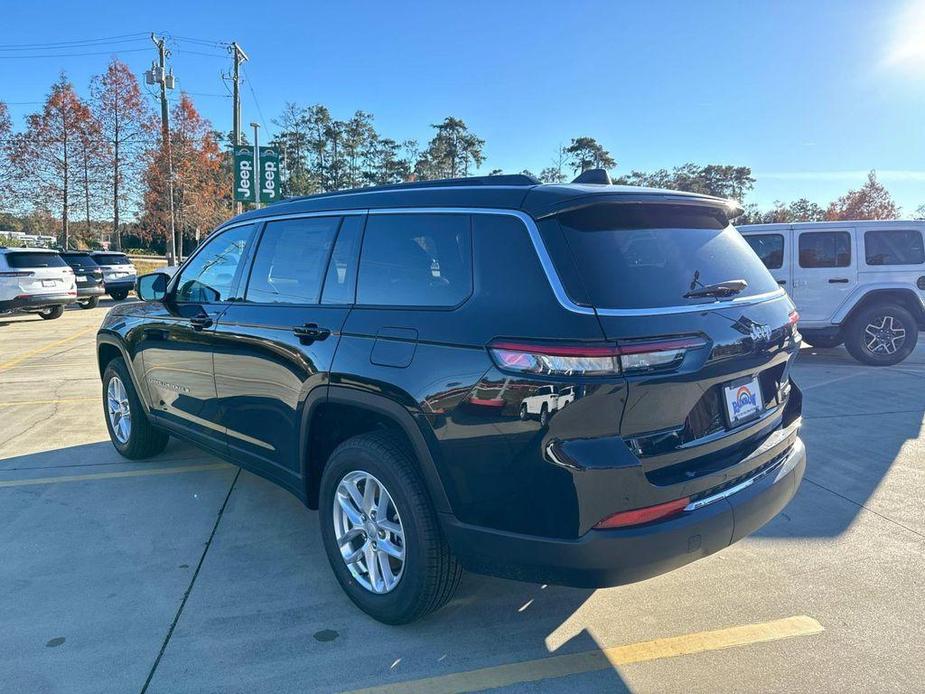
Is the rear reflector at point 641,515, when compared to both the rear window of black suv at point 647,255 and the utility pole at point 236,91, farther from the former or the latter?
the utility pole at point 236,91

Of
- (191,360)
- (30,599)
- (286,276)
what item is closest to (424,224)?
(286,276)

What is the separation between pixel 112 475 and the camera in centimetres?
463

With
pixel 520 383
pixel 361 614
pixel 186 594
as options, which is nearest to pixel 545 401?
pixel 520 383

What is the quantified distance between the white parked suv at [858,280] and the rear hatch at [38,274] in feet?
48.1

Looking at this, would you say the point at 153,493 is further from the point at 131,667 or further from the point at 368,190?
the point at 368,190

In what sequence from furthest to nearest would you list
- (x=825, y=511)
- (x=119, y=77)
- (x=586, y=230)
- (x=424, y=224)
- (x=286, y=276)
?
(x=119, y=77)
(x=825, y=511)
(x=286, y=276)
(x=424, y=224)
(x=586, y=230)

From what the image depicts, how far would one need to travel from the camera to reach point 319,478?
3.18 m

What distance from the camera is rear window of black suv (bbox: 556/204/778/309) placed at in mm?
2219

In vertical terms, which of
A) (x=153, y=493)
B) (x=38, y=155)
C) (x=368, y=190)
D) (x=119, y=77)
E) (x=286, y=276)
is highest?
(x=119, y=77)

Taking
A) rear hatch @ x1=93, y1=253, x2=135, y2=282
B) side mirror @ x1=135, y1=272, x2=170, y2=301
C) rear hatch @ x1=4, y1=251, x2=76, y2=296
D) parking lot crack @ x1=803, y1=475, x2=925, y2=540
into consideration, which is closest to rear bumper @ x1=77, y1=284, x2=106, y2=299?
rear hatch @ x1=93, y1=253, x2=135, y2=282

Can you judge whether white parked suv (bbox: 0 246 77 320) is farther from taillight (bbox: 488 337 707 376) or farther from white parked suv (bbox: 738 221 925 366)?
taillight (bbox: 488 337 707 376)

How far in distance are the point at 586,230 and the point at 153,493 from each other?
3548 millimetres

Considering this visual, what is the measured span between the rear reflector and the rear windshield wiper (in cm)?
79

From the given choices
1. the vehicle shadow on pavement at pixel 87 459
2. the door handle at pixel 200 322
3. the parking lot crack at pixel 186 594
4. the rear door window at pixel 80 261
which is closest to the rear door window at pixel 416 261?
the door handle at pixel 200 322
